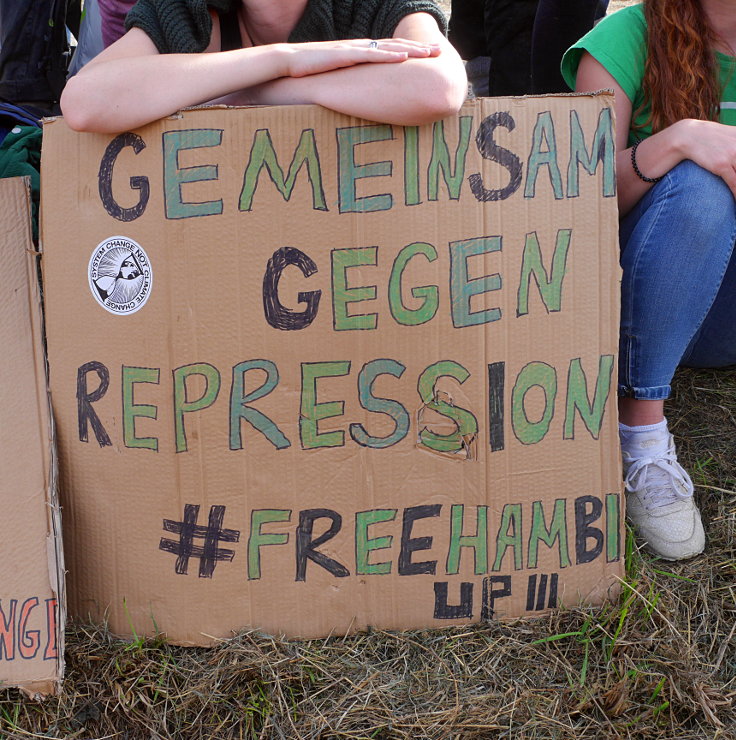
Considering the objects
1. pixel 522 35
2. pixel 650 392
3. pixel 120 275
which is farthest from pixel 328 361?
pixel 522 35

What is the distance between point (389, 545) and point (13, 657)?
23.4 inches

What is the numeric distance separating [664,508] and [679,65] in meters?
0.81

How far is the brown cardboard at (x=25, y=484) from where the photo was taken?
3.98 ft

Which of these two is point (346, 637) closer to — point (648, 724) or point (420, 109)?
point (648, 724)

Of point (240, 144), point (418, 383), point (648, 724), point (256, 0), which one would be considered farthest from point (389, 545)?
point (256, 0)

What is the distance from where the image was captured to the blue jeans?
1.39m

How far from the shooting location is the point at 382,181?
126 centimetres

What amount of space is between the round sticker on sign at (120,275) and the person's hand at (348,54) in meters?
0.38

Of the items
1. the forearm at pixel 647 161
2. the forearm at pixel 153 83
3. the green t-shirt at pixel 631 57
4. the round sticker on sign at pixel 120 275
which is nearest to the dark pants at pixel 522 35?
the green t-shirt at pixel 631 57

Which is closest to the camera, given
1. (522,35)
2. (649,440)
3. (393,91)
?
(393,91)

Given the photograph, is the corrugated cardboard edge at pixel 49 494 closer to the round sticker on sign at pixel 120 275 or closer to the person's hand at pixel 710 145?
the round sticker on sign at pixel 120 275

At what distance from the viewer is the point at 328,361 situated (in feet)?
4.21

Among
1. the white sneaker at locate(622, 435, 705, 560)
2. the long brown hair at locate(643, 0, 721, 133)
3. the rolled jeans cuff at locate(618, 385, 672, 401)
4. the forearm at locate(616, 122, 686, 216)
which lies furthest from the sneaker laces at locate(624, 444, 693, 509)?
the long brown hair at locate(643, 0, 721, 133)

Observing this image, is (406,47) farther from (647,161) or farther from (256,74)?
(647,161)
